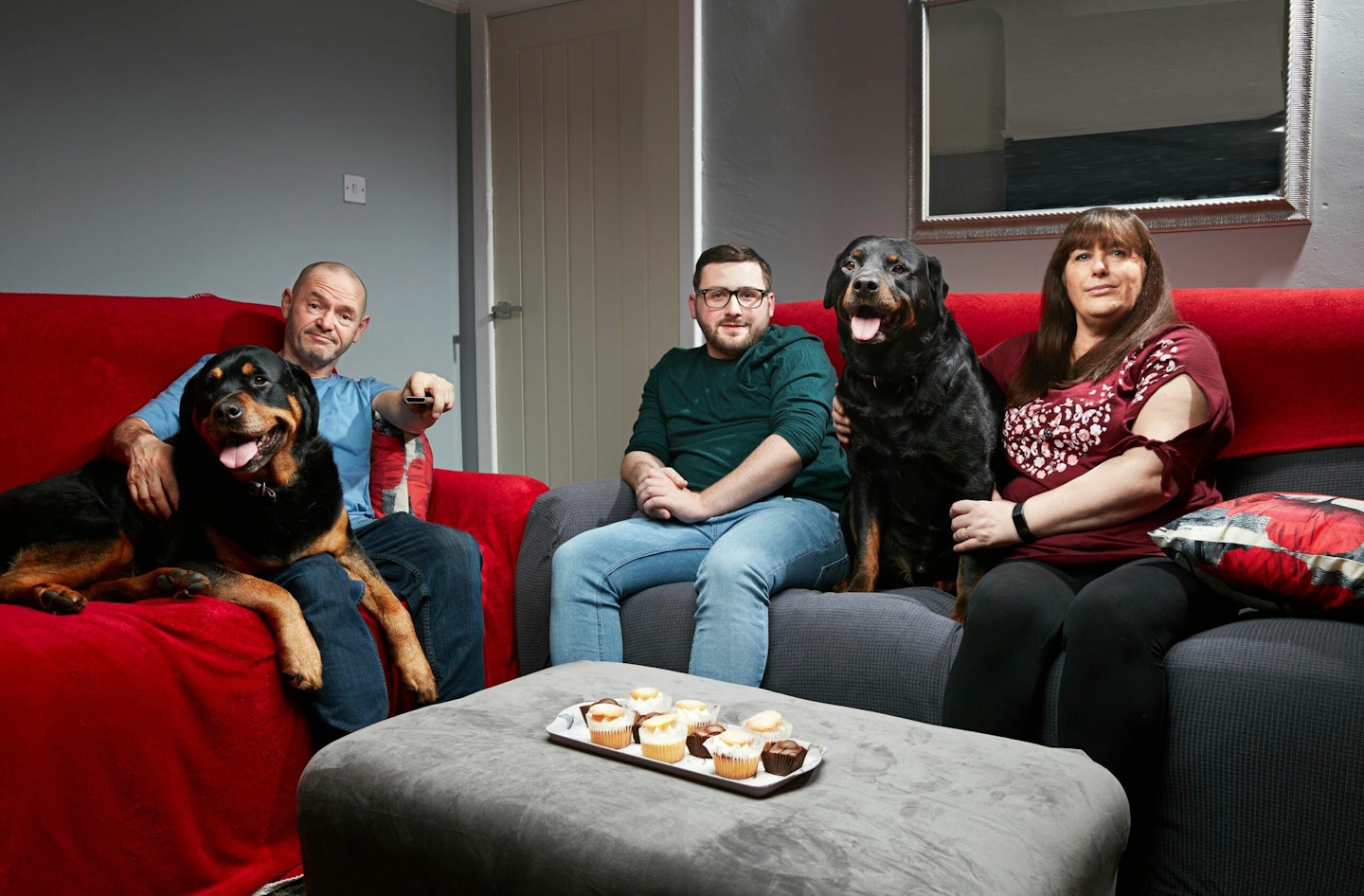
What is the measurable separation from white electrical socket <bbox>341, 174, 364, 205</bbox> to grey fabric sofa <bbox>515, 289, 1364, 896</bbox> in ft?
6.93

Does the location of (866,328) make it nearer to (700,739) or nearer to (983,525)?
(983,525)

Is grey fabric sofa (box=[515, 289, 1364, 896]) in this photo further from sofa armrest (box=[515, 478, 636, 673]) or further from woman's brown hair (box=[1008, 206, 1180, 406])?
woman's brown hair (box=[1008, 206, 1180, 406])

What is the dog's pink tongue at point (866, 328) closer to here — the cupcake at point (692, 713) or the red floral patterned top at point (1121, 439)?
the red floral patterned top at point (1121, 439)

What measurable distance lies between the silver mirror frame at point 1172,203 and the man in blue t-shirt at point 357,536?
5.81 feet

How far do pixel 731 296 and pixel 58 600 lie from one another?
1.43 metres

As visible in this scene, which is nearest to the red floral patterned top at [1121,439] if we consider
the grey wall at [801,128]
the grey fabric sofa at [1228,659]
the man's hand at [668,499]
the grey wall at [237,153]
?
the grey fabric sofa at [1228,659]

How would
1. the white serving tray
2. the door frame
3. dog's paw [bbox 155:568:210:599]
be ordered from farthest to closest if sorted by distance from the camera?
the door frame → dog's paw [bbox 155:568:210:599] → the white serving tray

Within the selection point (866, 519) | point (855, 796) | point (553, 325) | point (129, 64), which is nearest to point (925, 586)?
point (866, 519)

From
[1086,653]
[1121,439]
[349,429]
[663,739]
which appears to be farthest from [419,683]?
[1121,439]

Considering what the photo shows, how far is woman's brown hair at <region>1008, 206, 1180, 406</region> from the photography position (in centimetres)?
195

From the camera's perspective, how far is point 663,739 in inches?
48.7

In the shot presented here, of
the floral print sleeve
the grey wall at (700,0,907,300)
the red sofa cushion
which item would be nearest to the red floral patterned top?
the floral print sleeve

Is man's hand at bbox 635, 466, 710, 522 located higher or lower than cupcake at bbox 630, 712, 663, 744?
higher

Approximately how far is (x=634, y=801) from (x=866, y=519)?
117cm
